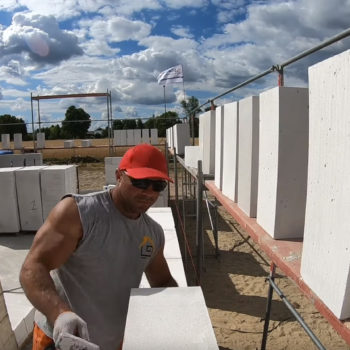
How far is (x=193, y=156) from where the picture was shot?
5816 mm

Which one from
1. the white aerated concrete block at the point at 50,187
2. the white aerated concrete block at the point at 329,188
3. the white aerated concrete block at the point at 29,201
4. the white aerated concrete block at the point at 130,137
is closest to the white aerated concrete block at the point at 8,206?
the white aerated concrete block at the point at 29,201

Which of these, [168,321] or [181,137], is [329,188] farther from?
[181,137]

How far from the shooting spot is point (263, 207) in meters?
2.32

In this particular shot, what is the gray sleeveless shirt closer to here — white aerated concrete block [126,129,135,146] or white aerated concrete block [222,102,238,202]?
white aerated concrete block [222,102,238,202]

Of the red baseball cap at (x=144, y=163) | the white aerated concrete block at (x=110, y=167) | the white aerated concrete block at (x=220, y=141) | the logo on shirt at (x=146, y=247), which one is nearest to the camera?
the red baseball cap at (x=144, y=163)

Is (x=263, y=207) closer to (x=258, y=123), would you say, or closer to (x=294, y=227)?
(x=294, y=227)

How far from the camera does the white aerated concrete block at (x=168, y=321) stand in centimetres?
138

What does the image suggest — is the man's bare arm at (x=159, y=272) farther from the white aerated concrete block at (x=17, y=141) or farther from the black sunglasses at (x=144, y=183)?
the white aerated concrete block at (x=17, y=141)

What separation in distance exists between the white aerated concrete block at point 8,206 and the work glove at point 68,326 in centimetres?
584

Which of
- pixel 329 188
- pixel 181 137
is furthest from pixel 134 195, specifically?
pixel 181 137

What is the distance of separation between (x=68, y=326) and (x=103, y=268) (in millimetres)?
491

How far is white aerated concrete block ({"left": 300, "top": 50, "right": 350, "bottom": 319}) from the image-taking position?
1309 mm

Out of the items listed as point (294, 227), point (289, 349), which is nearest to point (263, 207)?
point (294, 227)

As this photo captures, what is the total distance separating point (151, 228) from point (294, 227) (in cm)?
87
